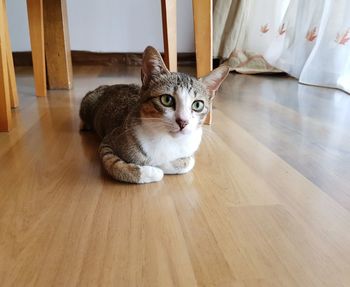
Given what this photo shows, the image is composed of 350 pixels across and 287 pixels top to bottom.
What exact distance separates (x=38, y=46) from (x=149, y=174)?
1439mm

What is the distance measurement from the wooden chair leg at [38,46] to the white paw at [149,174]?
1321 millimetres

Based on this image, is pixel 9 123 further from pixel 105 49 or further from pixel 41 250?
pixel 105 49

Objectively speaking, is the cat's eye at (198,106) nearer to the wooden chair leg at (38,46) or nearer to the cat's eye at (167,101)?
the cat's eye at (167,101)

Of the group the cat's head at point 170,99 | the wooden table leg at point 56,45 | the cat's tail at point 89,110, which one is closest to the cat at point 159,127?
the cat's head at point 170,99

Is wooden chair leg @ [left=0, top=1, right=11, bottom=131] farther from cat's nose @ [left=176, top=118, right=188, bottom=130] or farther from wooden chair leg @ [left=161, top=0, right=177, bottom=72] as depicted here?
cat's nose @ [left=176, top=118, right=188, bottom=130]

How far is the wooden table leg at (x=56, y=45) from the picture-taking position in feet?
7.01

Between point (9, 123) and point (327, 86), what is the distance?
6.30 feet

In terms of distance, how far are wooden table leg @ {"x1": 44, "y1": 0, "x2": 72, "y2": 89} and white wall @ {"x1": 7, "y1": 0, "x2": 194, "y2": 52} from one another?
102 cm

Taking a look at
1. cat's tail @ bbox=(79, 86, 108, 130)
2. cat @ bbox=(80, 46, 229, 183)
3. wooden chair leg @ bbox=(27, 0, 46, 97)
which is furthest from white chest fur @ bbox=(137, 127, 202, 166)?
wooden chair leg @ bbox=(27, 0, 46, 97)

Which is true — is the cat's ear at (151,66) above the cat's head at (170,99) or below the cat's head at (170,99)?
above

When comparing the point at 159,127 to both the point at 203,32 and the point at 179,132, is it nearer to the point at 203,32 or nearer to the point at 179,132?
the point at 179,132

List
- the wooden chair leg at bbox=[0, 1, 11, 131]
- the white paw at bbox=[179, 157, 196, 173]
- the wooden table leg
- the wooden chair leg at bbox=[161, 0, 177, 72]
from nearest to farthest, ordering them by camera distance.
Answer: the white paw at bbox=[179, 157, 196, 173], the wooden chair leg at bbox=[0, 1, 11, 131], the wooden chair leg at bbox=[161, 0, 177, 72], the wooden table leg

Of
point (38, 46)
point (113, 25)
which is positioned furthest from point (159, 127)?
point (113, 25)

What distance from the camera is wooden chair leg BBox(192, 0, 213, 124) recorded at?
1.40 m
